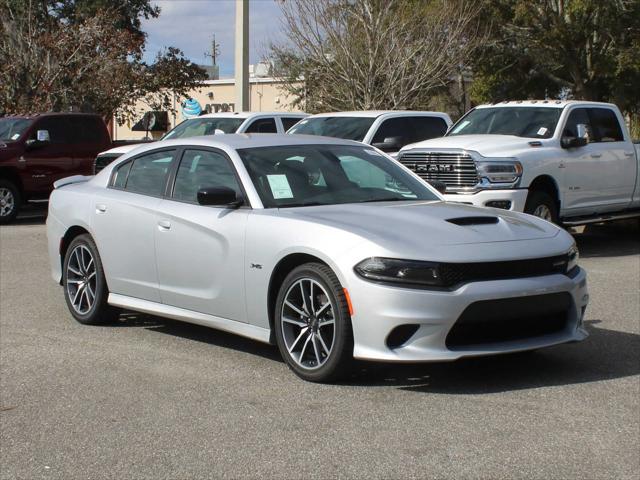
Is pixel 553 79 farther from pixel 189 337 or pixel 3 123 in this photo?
pixel 189 337

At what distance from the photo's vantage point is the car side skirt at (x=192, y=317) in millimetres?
7008

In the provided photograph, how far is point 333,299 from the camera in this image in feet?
20.9

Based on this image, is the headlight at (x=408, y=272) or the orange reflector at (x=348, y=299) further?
the orange reflector at (x=348, y=299)

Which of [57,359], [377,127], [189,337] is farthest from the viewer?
[377,127]

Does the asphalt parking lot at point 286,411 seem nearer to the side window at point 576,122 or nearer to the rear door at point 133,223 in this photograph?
the rear door at point 133,223

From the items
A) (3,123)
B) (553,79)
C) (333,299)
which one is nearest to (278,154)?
(333,299)

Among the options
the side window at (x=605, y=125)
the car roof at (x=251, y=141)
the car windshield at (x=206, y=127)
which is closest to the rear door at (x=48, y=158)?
the car windshield at (x=206, y=127)

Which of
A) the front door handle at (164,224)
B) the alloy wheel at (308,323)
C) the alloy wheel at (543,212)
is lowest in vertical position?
the alloy wheel at (543,212)

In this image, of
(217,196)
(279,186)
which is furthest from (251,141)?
(217,196)

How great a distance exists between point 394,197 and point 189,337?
6.36 ft

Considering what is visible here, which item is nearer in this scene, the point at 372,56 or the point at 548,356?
the point at 548,356

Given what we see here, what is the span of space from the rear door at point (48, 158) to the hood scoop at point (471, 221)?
1378 cm

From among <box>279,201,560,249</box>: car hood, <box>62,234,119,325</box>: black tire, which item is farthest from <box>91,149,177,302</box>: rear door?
<box>279,201,560,249</box>: car hood

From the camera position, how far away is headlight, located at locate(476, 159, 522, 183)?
43.1ft
